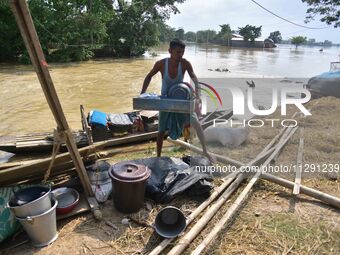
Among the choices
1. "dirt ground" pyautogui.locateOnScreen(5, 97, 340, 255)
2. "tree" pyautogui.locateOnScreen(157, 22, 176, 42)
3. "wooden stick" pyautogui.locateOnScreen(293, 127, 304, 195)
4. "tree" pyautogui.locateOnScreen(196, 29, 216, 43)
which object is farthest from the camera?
"tree" pyautogui.locateOnScreen(196, 29, 216, 43)

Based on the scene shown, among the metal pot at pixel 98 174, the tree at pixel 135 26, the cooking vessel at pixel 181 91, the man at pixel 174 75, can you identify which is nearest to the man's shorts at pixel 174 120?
the man at pixel 174 75

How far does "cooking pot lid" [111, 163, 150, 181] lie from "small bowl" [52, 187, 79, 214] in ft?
1.57

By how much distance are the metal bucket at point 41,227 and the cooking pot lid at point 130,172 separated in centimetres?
59

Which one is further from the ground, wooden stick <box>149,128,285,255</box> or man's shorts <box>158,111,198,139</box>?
man's shorts <box>158,111,198,139</box>

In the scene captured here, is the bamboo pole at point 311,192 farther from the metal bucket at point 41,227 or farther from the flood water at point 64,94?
the flood water at point 64,94

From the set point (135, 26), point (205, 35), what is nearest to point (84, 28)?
point (135, 26)

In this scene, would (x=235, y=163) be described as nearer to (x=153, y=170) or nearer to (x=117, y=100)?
(x=153, y=170)

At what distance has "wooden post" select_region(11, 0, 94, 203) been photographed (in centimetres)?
194

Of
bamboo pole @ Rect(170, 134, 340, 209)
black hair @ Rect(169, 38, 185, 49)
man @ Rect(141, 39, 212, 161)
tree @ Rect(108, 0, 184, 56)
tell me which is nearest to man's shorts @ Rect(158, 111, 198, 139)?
man @ Rect(141, 39, 212, 161)

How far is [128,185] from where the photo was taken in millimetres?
2514

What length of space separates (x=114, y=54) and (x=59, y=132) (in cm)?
2430

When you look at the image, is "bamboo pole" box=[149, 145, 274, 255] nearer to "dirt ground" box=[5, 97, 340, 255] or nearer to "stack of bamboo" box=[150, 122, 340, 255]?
"stack of bamboo" box=[150, 122, 340, 255]

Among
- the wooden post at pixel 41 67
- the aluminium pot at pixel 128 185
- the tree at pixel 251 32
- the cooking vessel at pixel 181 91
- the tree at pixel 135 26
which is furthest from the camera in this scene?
the tree at pixel 251 32

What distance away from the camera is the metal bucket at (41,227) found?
2.12m
